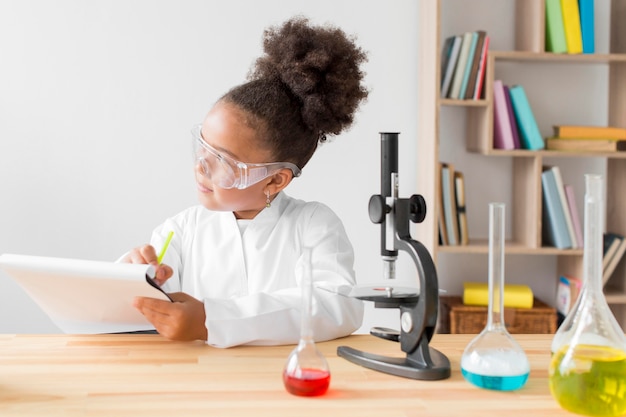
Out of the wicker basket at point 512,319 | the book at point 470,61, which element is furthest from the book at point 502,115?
the wicker basket at point 512,319

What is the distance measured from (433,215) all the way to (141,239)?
1228 mm

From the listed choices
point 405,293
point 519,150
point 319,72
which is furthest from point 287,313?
point 519,150

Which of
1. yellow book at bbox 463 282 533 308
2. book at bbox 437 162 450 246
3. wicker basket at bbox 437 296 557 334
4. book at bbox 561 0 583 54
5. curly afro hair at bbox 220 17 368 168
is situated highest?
book at bbox 561 0 583 54

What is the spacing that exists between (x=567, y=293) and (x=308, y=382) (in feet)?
8.94

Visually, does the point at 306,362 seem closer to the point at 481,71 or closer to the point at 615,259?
the point at 481,71

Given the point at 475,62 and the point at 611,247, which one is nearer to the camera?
the point at 475,62

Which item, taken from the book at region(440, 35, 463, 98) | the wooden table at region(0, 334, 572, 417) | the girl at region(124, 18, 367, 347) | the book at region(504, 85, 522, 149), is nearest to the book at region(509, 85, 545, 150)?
the book at region(504, 85, 522, 149)

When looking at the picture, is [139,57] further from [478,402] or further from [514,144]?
[478,402]

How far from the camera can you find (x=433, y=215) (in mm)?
3482

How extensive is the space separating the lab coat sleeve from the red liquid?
0.32 meters

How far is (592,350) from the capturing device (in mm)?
1143

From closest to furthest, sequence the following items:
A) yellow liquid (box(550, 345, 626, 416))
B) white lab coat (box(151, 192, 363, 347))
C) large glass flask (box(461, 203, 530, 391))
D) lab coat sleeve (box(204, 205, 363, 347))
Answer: yellow liquid (box(550, 345, 626, 416)) → large glass flask (box(461, 203, 530, 391)) → lab coat sleeve (box(204, 205, 363, 347)) → white lab coat (box(151, 192, 363, 347))

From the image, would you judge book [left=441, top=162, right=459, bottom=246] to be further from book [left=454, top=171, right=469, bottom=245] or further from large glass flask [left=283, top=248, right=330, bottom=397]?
large glass flask [left=283, top=248, right=330, bottom=397]

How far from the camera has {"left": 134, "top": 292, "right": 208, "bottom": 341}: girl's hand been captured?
1531mm
